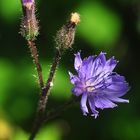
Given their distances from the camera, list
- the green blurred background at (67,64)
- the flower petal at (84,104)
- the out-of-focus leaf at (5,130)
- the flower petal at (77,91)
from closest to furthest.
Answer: the flower petal at (84,104) → the flower petal at (77,91) → the out-of-focus leaf at (5,130) → the green blurred background at (67,64)

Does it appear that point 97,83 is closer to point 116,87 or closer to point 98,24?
point 116,87

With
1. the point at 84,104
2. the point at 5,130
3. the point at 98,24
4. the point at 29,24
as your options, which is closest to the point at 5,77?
the point at 5,130

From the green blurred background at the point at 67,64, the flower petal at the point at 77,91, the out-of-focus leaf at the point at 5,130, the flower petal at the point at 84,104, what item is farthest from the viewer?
the green blurred background at the point at 67,64

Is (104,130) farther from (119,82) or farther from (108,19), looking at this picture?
(119,82)

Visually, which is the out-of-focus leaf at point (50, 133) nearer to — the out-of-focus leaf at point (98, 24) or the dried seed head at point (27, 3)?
the out-of-focus leaf at point (98, 24)

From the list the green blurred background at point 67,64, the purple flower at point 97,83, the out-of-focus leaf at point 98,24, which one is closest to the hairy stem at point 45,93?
the purple flower at point 97,83

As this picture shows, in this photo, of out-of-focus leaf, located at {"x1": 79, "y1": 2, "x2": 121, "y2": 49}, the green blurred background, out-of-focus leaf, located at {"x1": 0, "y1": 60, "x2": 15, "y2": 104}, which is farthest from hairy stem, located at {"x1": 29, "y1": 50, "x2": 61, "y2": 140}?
out-of-focus leaf, located at {"x1": 79, "y1": 2, "x2": 121, "y2": 49}
